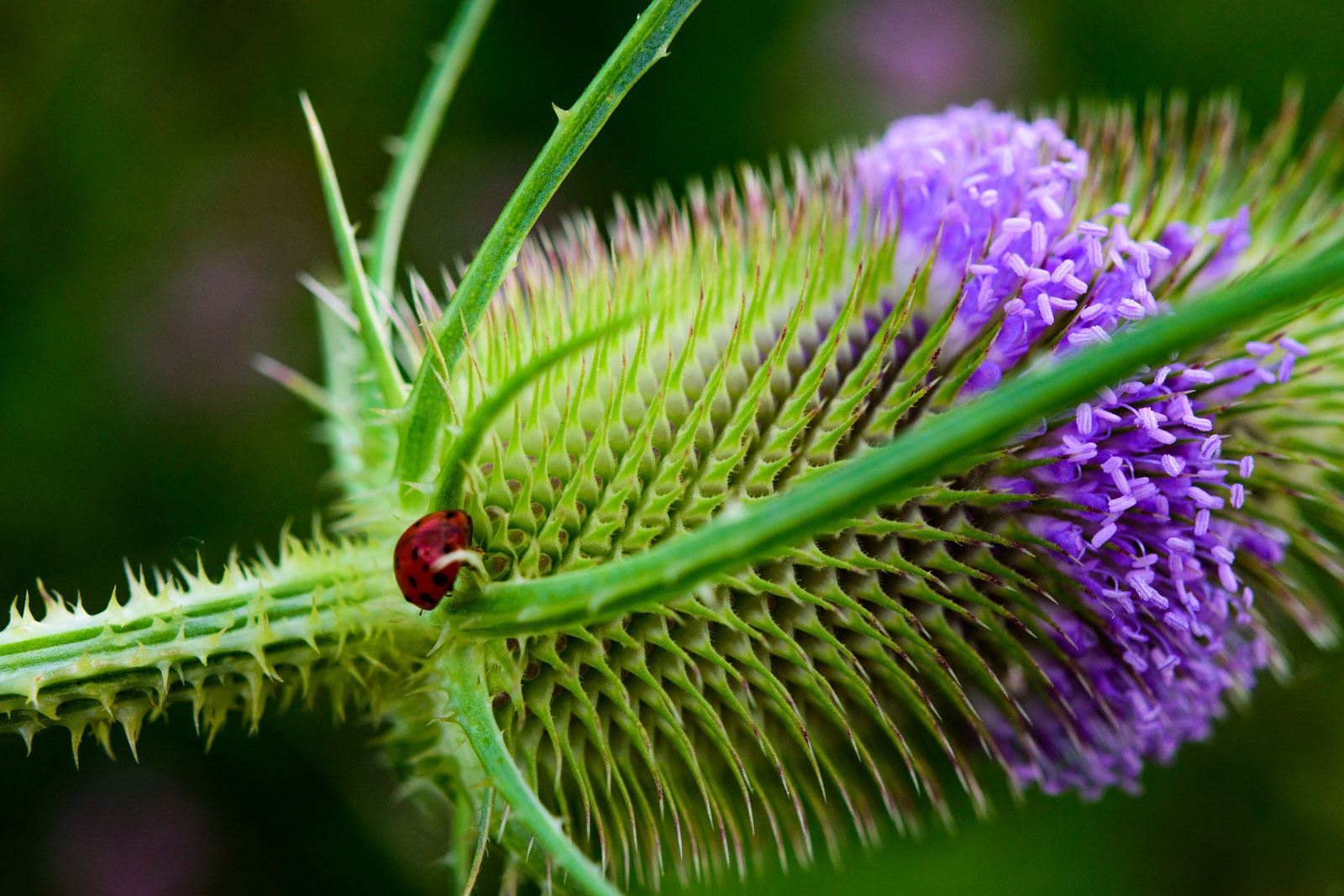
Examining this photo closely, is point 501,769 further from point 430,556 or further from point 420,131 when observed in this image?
point 420,131

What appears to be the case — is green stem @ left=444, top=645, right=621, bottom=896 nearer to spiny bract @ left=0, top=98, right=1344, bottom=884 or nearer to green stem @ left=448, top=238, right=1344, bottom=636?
spiny bract @ left=0, top=98, right=1344, bottom=884

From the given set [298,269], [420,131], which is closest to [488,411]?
[420,131]

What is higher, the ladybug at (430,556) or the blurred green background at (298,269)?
the blurred green background at (298,269)

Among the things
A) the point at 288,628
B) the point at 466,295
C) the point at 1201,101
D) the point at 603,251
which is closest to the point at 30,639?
the point at 288,628

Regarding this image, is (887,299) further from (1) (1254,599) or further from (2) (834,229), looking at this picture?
(1) (1254,599)

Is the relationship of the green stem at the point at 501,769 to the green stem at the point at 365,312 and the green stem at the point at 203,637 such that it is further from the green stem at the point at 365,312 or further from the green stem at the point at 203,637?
the green stem at the point at 365,312

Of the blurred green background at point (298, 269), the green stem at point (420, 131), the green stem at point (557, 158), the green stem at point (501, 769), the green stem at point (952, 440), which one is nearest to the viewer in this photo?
the green stem at point (952, 440)

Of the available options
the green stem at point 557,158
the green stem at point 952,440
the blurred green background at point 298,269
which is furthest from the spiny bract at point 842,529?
the blurred green background at point 298,269
